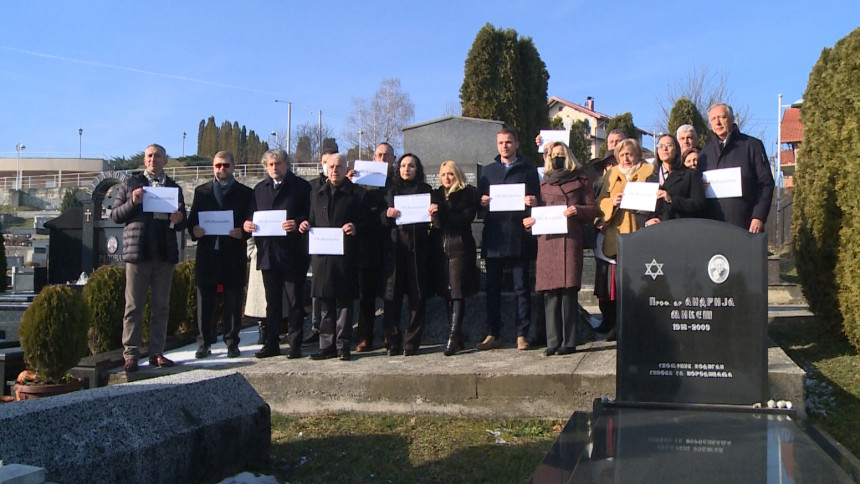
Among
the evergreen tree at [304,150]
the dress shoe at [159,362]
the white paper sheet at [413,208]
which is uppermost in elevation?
the evergreen tree at [304,150]

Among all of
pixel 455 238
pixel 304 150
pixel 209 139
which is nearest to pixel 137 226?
pixel 455 238

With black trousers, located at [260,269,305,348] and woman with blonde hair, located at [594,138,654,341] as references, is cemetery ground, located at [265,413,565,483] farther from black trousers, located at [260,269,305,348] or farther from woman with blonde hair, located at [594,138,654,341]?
woman with blonde hair, located at [594,138,654,341]

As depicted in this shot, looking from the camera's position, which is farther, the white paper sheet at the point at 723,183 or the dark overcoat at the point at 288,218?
the dark overcoat at the point at 288,218

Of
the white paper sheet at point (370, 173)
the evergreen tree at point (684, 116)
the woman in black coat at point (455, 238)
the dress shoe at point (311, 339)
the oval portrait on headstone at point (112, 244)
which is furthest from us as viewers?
the evergreen tree at point (684, 116)

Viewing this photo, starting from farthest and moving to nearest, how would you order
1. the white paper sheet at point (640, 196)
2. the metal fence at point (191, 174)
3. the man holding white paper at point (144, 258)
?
1. the metal fence at point (191, 174)
2. the man holding white paper at point (144, 258)
3. the white paper sheet at point (640, 196)

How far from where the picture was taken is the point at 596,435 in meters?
3.81

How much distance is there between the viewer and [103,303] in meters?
8.22

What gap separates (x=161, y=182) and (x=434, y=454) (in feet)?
13.5

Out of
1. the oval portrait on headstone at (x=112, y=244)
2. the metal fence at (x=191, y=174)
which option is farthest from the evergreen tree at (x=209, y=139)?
the oval portrait on headstone at (x=112, y=244)

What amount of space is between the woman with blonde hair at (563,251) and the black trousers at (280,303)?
2.29 metres

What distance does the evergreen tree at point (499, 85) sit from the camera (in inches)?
762

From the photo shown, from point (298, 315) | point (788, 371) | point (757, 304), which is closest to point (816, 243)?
point (788, 371)

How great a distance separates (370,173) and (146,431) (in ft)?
13.1

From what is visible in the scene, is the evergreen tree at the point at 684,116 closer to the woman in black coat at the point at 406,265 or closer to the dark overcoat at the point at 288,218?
the woman in black coat at the point at 406,265
